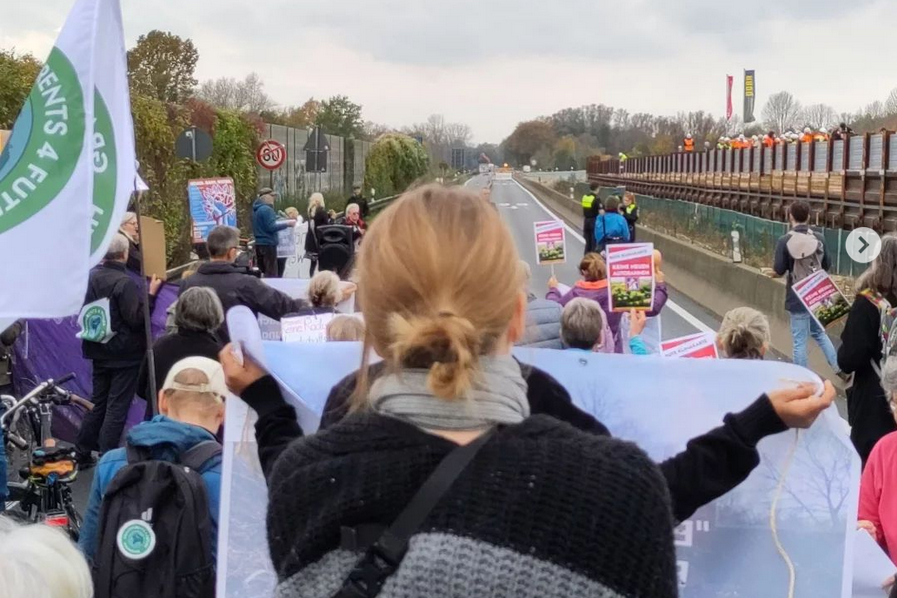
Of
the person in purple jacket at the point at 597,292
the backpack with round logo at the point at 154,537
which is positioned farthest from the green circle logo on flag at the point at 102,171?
the person in purple jacket at the point at 597,292

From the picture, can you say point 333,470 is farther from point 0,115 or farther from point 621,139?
point 621,139

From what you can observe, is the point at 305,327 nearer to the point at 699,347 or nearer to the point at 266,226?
the point at 699,347

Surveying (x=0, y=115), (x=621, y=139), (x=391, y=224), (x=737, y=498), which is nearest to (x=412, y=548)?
(x=391, y=224)

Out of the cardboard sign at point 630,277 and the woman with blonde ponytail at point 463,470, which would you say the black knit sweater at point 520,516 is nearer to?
the woman with blonde ponytail at point 463,470

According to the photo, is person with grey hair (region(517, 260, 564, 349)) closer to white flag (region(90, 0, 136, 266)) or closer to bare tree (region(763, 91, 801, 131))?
white flag (region(90, 0, 136, 266))

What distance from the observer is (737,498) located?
2889 mm

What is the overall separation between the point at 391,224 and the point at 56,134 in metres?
2.91

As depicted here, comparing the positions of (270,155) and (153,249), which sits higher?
(270,155)

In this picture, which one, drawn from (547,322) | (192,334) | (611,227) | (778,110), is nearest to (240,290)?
(192,334)

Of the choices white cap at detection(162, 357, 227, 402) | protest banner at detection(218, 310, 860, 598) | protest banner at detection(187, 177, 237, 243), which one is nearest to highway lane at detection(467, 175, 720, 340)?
white cap at detection(162, 357, 227, 402)

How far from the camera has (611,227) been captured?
20.7 meters

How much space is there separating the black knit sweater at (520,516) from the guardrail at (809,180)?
66.6 ft

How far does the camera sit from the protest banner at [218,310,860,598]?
2848mm

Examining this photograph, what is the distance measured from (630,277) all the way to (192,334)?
349 centimetres
